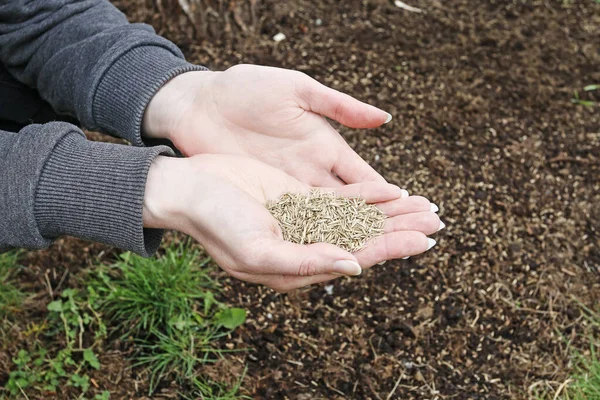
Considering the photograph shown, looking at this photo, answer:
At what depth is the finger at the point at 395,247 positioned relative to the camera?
1.84 m

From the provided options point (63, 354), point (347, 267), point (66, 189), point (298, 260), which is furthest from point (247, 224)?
point (63, 354)

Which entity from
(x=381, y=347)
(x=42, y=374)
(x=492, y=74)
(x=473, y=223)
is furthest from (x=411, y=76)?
(x=42, y=374)

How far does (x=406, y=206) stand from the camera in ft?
6.68

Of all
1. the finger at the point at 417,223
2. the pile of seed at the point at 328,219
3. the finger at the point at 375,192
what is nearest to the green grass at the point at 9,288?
the pile of seed at the point at 328,219

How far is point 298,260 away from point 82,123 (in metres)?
1.05

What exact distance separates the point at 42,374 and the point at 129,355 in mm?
312

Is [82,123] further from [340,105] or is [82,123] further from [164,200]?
[340,105]

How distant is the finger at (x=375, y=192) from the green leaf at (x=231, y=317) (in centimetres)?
70

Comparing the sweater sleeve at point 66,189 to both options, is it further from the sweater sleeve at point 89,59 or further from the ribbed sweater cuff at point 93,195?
the sweater sleeve at point 89,59

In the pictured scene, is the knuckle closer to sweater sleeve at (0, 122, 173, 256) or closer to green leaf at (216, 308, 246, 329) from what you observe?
sweater sleeve at (0, 122, 173, 256)

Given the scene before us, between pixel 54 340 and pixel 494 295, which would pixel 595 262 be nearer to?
pixel 494 295

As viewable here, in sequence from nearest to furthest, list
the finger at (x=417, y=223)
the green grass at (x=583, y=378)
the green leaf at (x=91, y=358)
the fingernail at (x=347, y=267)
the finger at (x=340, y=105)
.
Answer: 1. the fingernail at (x=347, y=267)
2. the finger at (x=417, y=223)
3. the finger at (x=340, y=105)
4. the green grass at (x=583, y=378)
5. the green leaf at (x=91, y=358)

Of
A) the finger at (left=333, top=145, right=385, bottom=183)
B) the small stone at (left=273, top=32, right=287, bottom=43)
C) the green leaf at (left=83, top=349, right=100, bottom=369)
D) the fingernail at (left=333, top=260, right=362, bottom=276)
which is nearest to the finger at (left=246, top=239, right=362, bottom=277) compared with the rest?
the fingernail at (left=333, top=260, right=362, bottom=276)

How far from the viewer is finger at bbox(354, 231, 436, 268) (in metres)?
1.84
